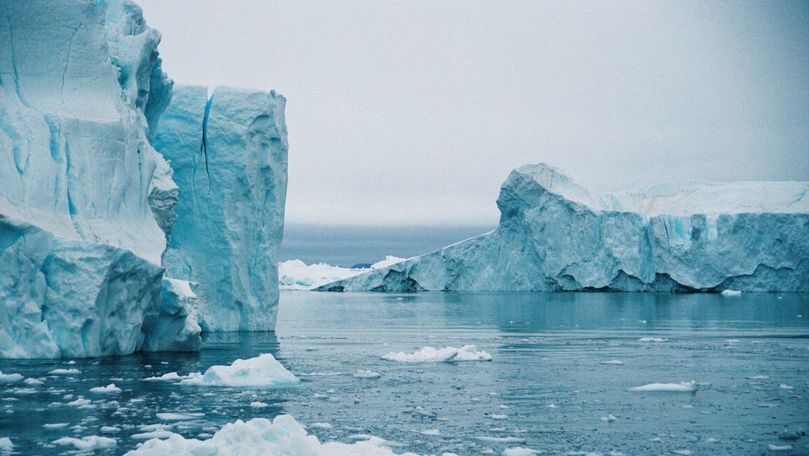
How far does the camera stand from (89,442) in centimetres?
716

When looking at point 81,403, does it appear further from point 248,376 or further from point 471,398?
point 471,398

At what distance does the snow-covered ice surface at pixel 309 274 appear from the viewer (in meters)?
86.1

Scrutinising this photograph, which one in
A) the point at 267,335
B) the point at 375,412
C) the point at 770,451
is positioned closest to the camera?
the point at 770,451

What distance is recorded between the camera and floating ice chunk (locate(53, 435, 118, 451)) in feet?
23.2

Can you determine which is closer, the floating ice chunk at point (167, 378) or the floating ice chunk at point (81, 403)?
the floating ice chunk at point (81, 403)

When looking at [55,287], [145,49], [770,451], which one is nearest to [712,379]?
[770,451]

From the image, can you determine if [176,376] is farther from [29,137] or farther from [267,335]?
[267,335]

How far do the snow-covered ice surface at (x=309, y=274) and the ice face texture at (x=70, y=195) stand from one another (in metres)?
64.5

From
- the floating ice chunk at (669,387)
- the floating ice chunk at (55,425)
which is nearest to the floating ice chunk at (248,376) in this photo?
the floating ice chunk at (55,425)

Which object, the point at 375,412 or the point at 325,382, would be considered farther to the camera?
the point at 325,382

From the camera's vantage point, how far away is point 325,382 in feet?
37.8

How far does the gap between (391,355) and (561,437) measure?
281 inches

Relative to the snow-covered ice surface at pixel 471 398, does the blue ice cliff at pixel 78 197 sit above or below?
above

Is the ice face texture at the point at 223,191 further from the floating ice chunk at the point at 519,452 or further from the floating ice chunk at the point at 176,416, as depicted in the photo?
the floating ice chunk at the point at 519,452
